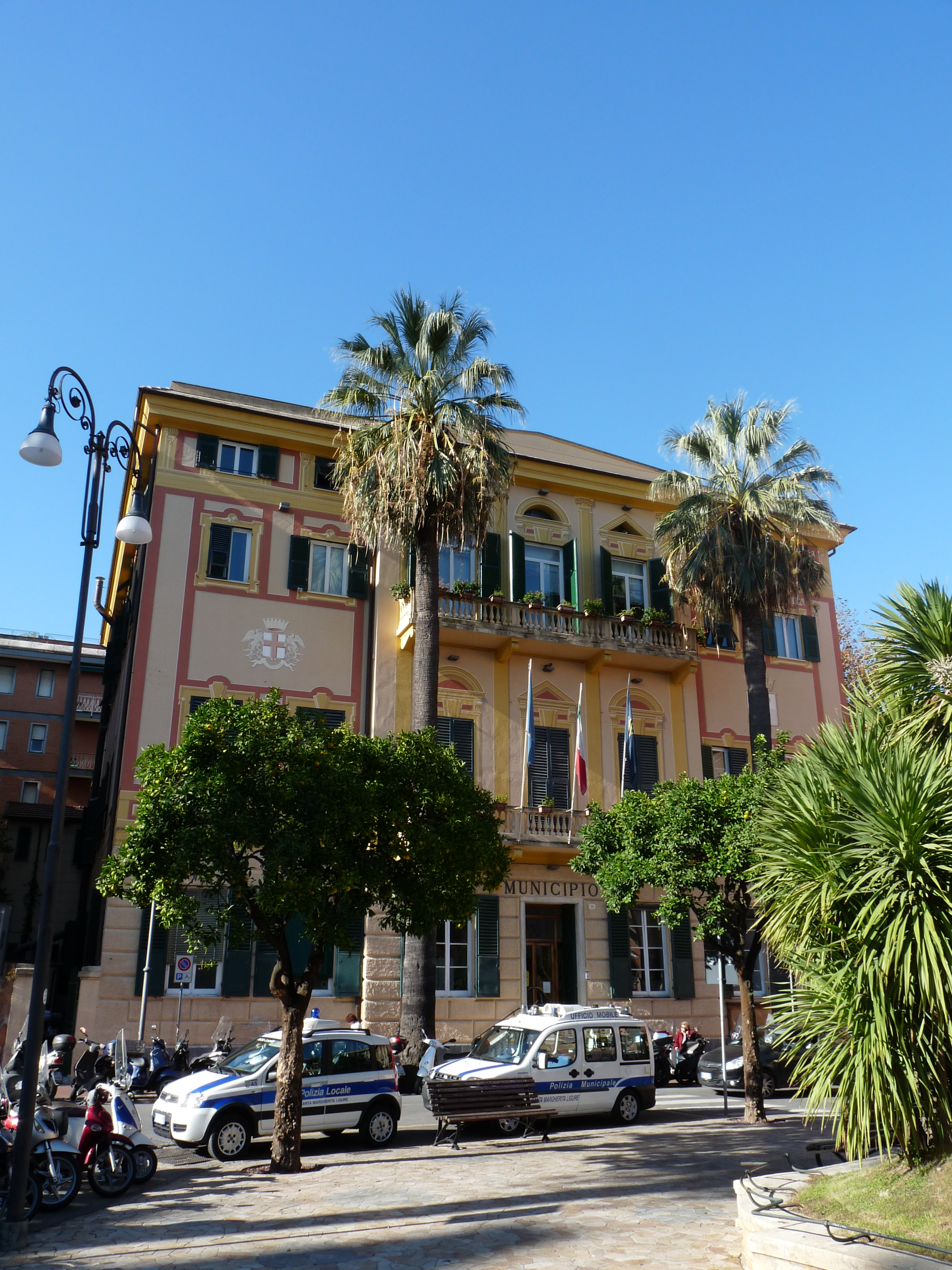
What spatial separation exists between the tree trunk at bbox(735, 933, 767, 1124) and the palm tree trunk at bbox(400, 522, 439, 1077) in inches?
215

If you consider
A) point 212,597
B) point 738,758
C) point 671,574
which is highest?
point 671,574

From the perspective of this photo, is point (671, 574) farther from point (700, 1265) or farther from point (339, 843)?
point (700, 1265)

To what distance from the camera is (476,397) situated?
23.4 meters

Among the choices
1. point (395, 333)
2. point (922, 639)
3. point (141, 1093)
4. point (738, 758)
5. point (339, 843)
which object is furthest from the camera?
point (738, 758)

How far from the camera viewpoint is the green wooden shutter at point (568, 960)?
79.8ft

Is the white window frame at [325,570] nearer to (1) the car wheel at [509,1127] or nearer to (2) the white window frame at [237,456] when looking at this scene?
(2) the white window frame at [237,456]

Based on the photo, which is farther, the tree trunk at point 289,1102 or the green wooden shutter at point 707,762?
the green wooden shutter at point 707,762

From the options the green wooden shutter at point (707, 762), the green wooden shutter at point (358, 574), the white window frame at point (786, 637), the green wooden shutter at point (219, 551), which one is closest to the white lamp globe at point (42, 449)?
the green wooden shutter at point (219, 551)

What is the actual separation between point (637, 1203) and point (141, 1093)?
11867 millimetres

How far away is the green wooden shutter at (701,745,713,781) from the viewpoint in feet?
89.5

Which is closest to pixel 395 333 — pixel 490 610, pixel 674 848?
pixel 490 610

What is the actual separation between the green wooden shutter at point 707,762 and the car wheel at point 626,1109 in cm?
1185

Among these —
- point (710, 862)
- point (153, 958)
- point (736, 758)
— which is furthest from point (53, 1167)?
point (736, 758)

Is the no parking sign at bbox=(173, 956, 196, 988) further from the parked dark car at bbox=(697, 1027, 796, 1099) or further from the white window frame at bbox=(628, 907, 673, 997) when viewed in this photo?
the parked dark car at bbox=(697, 1027, 796, 1099)
